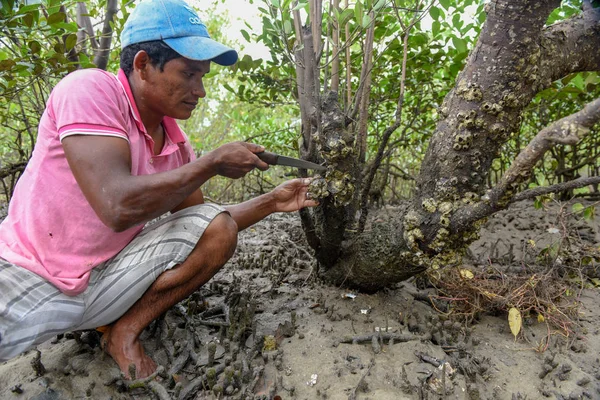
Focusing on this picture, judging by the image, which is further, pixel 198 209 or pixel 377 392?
pixel 198 209

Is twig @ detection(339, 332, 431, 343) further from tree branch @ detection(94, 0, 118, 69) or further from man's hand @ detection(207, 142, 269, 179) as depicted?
tree branch @ detection(94, 0, 118, 69)

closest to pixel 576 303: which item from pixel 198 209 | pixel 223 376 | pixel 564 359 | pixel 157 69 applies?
pixel 564 359

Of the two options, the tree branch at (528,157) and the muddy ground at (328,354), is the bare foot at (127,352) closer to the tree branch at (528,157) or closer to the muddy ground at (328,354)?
the muddy ground at (328,354)

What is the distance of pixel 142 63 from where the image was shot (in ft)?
7.13

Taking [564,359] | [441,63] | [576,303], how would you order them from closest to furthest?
[564,359], [576,303], [441,63]

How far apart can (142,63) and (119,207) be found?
0.79 meters

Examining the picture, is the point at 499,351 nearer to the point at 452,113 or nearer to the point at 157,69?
the point at 452,113


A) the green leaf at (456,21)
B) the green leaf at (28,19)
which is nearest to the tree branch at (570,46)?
the green leaf at (456,21)

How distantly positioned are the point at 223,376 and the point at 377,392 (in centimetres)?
73

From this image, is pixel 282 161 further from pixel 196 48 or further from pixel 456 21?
pixel 456 21

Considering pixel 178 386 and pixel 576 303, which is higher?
pixel 178 386

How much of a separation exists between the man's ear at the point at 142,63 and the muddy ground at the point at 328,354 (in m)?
1.36

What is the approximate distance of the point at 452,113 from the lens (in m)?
2.18

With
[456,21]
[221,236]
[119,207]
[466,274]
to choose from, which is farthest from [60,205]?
[456,21]
